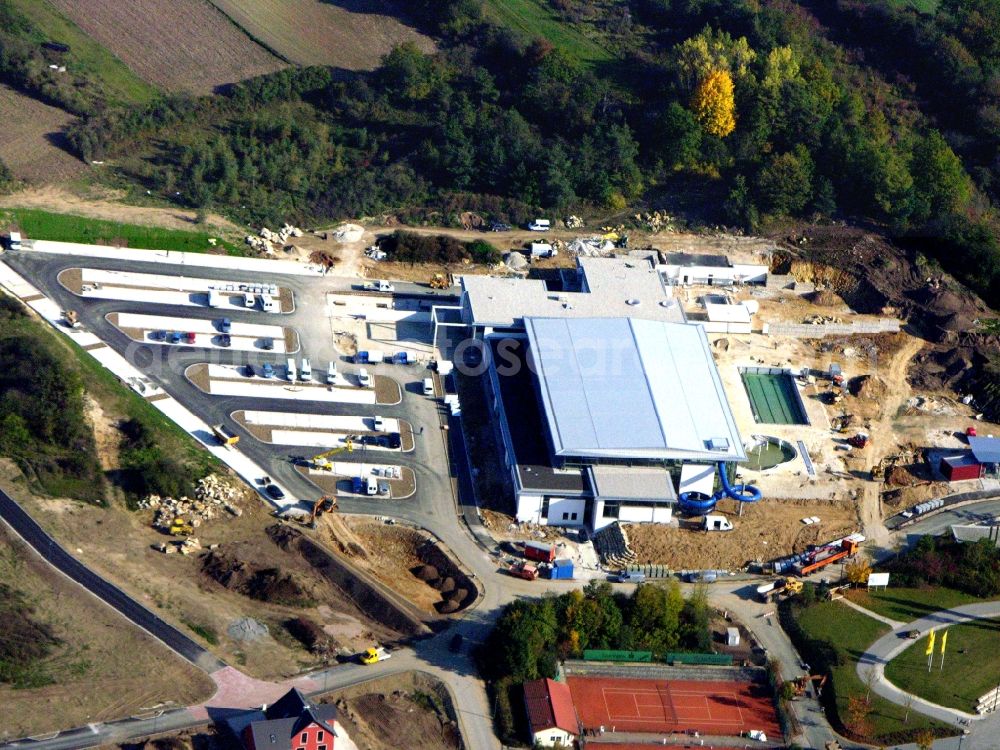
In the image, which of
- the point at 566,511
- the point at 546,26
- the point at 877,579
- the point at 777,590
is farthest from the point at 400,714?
the point at 546,26

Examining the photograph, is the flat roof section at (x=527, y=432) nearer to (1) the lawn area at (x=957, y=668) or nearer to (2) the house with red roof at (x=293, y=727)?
(1) the lawn area at (x=957, y=668)

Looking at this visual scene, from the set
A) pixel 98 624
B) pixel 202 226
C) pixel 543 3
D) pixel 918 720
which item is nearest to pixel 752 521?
pixel 918 720

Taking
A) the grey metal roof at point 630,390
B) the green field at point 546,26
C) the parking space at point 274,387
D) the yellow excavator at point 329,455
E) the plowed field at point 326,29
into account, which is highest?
the green field at point 546,26

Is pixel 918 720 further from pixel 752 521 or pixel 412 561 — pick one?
pixel 412 561

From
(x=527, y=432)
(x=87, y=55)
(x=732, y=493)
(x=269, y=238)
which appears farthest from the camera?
(x=87, y=55)

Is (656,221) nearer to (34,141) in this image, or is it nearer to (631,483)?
(631,483)

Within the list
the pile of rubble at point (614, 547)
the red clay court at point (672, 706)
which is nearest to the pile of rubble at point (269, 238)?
the pile of rubble at point (614, 547)

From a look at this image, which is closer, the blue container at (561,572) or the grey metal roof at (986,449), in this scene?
the blue container at (561,572)

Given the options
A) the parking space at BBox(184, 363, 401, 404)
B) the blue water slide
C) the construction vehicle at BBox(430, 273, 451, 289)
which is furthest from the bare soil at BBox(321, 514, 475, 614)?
the construction vehicle at BBox(430, 273, 451, 289)
